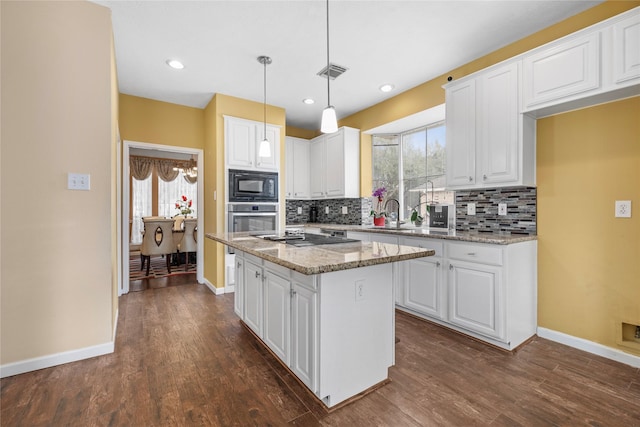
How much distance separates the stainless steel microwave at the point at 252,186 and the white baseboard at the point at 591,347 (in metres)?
3.39

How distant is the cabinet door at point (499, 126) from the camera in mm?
2484

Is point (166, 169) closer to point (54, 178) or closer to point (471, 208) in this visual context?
point (54, 178)

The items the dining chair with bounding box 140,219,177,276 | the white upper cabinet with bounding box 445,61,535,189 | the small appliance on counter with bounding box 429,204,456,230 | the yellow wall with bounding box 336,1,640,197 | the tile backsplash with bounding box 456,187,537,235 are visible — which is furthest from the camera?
the dining chair with bounding box 140,219,177,276

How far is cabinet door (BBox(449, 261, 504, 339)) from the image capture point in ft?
7.73

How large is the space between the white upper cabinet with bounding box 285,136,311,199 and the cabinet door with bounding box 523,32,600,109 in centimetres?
343

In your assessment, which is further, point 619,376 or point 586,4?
point 586,4

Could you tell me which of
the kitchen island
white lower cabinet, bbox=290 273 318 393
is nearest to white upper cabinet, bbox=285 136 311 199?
the kitchen island

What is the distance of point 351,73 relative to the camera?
10.9 ft

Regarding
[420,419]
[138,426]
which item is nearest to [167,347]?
[138,426]

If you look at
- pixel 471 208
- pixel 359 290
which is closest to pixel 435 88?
pixel 471 208

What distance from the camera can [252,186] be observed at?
161 inches

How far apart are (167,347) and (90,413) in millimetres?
775

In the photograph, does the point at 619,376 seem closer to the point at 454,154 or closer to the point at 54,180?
the point at 454,154

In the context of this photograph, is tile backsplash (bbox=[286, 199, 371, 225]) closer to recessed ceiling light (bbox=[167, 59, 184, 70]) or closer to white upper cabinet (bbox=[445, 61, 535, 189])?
white upper cabinet (bbox=[445, 61, 535, 189])
